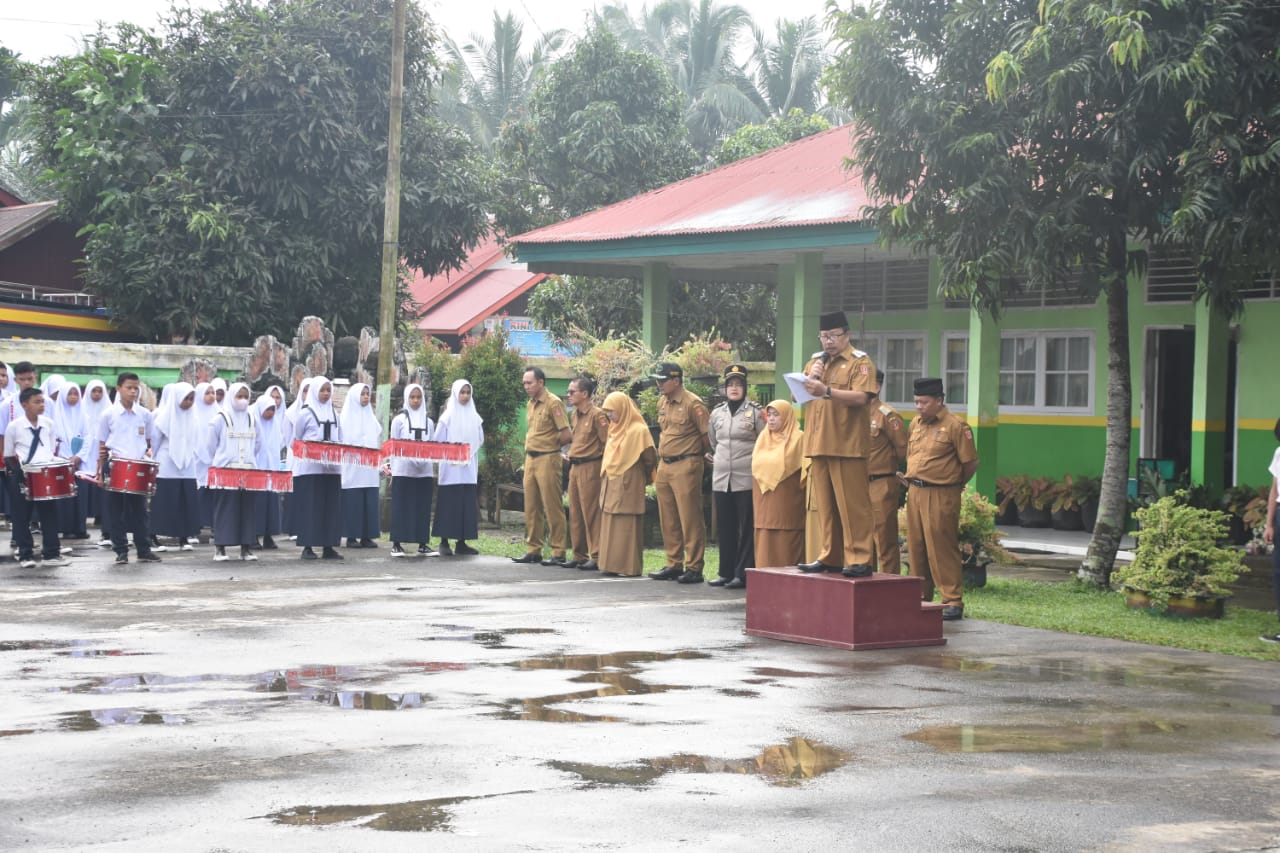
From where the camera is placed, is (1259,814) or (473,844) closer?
(473,844)

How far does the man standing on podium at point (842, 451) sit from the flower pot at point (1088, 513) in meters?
9.18

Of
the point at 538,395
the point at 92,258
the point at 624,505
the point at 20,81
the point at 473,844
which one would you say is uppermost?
the point at 20,81

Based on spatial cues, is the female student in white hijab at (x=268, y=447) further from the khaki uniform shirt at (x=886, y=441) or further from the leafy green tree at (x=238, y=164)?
the leafy green tree at (x=238, y=164)

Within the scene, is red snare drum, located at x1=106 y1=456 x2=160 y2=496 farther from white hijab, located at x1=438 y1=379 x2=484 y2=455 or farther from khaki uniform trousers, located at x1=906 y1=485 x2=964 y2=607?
khaki uniform trousers, located at x1=906 y1=485 x2=964 y2=607

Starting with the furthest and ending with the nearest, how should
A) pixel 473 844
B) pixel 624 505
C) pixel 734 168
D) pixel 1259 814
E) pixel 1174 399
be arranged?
1. pixel 734 168
2. pixel 1174 399
3. pixel 624 505
4. pixel 1259 814
5. pixel 473 844

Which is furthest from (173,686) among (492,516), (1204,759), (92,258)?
(92,258)

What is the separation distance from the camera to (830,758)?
720cm

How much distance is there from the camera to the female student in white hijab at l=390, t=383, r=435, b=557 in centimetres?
1766

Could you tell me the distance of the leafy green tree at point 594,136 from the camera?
99.8ft

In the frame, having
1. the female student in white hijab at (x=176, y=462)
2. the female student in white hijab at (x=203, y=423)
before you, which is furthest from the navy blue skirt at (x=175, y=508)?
the female student in white hijab at (x=203, y=423)

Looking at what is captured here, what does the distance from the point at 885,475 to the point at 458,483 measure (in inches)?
230

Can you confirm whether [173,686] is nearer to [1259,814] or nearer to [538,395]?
[1259,814]

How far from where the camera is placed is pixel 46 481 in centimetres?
1552

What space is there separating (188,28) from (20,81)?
3275 mm
